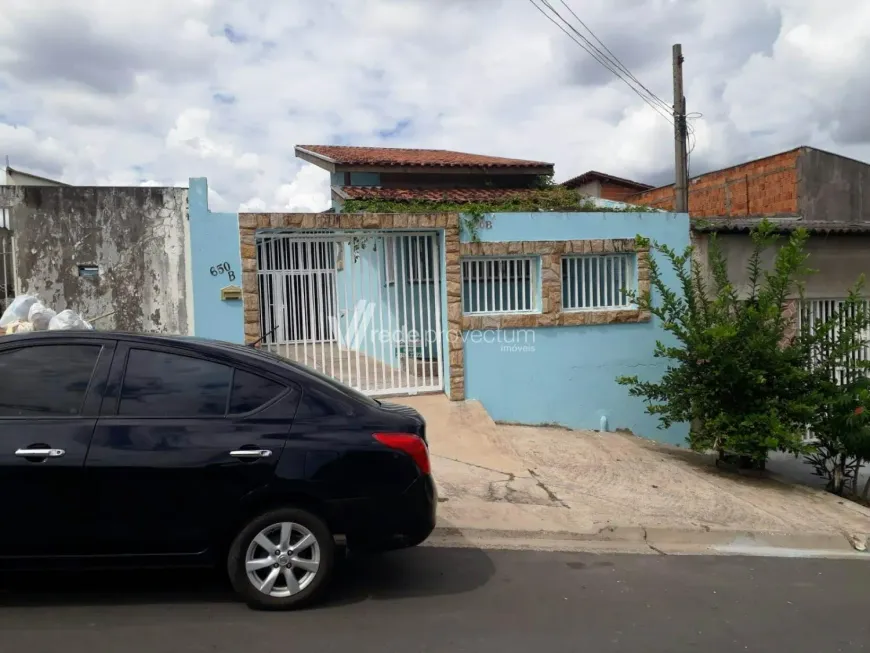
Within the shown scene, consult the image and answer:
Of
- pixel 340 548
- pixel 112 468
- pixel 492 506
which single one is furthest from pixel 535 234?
pixel 112 468

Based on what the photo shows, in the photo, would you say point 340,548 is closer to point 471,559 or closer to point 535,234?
point 471,559

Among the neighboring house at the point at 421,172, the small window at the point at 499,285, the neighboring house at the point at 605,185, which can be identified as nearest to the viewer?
the small window at the point at 499,285

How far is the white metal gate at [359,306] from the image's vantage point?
8.80 metres

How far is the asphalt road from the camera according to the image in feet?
11.7

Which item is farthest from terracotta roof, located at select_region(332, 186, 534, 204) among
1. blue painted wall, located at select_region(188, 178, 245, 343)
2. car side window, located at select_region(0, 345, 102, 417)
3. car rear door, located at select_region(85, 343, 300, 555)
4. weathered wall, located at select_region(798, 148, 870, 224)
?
weathered wall, located at select_region(798, 148, 870, 224)

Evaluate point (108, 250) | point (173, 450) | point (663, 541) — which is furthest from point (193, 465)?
point (108, 250)

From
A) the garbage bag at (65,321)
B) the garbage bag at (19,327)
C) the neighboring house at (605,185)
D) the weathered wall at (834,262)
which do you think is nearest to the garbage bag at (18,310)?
the garbage bag at (19,327)

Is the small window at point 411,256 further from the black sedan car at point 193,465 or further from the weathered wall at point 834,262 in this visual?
the black sedan car at point 193,465

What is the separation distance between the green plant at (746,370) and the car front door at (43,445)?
6.02m

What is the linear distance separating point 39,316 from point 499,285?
549cm

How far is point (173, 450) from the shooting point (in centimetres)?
370

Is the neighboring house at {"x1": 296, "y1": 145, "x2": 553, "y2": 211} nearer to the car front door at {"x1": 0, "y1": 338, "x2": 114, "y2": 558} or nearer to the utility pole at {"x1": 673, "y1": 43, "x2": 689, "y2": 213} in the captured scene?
the utility pole at {"x1": 673, "y1": 43, "x2": 689, "y2": 213}

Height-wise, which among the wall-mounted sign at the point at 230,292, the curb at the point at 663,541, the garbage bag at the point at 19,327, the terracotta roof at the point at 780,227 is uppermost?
the terracotta roof at the point at 780,227

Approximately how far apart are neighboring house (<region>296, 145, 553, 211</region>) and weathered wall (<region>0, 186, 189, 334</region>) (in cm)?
412
